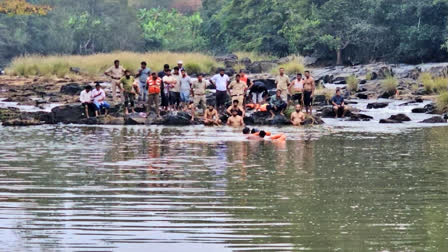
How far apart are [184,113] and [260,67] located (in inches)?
1076

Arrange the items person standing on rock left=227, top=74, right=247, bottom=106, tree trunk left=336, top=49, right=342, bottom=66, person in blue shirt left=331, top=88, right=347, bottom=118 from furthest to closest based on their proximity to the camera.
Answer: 1. tree trunk left=336, top=49, right=342, bottom=66
2. person in blue shirt left=331, top=88, right=347, bottom=118
3. person standing on rock left=227, top=74, right=247, bottom=106

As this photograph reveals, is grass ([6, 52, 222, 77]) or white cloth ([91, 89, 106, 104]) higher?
grass ([6, 52, 222, 77])

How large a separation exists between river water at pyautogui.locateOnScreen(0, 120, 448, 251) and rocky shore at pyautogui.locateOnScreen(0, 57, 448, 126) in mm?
5648

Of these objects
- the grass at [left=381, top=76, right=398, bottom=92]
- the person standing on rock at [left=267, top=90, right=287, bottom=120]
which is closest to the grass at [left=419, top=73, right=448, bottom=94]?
the grass at [left=381, top=76, right=398, bottom=92]

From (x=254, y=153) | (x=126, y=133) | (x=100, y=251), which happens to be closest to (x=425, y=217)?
(x=100, y=251)

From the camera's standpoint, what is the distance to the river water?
10258mm

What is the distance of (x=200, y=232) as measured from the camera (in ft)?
34.9

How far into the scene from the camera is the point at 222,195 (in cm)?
1355

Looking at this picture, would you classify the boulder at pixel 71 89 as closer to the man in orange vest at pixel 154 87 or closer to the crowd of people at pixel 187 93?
the crowd of people at pixel 187 93

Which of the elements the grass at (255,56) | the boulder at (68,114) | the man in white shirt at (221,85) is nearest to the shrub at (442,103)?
the man in white shirt at (221,85)

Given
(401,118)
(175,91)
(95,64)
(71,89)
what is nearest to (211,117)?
(175,91)

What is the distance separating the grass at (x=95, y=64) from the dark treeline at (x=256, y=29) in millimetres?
9478

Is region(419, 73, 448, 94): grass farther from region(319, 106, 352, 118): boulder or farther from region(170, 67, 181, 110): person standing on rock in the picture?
region(170, 67, 181, 110): person standing on rock

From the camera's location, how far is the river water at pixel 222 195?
1026cm
